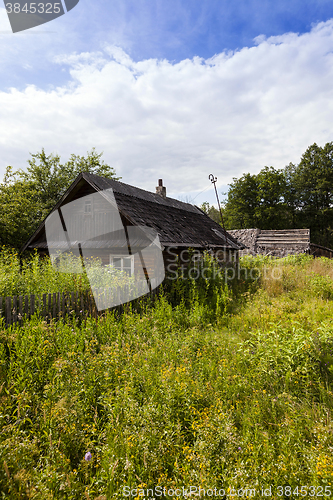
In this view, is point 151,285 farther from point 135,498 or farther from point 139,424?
point 135,498

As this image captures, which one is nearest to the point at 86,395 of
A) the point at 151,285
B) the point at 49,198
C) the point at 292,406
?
the point at 292,406

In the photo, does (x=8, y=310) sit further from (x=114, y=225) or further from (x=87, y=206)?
(x=87, y=206)

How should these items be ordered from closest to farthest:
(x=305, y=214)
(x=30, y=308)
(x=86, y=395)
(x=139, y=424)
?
1. (x=139, y=424)
2. (x=86, y=395)
3. (x=30, y=308)
4. (x=305, y=214)

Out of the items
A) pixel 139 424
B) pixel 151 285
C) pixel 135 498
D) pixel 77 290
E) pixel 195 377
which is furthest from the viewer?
pixel 151 285

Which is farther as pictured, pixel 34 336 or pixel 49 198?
pixel 49 198

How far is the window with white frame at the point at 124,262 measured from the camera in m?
10.6

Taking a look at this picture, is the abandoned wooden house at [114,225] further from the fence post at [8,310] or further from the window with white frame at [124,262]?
the fence post at [8,310]

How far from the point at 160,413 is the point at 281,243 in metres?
24.8

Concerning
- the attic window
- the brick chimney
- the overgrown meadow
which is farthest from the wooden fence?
the brick chimney

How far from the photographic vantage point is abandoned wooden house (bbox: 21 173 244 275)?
32.0ft

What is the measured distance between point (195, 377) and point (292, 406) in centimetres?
131

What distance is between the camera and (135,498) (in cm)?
222

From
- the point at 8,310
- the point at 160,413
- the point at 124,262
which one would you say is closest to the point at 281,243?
the point at 124,262

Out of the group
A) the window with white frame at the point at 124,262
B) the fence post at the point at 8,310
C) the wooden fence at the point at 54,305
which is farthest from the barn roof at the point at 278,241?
the fence post at the point at 8,310
